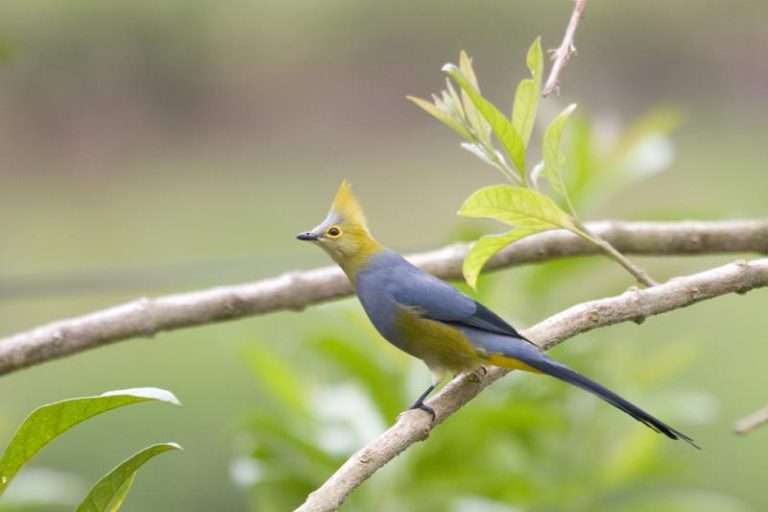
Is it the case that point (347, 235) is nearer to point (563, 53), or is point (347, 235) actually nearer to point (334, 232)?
point (334, 232)

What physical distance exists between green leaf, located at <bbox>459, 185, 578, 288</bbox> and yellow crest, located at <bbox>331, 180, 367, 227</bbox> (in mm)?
216

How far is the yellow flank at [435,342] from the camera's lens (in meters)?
1.20

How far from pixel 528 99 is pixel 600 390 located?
28cm

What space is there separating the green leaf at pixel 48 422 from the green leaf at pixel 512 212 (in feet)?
1.21

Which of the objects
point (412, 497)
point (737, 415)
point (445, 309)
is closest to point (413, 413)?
point (445, 309)

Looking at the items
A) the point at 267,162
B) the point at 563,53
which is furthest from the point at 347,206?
the point at 267,162

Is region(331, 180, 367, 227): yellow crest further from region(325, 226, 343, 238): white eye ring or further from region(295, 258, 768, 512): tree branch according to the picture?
region(295, 258, 768, 512): tree branch

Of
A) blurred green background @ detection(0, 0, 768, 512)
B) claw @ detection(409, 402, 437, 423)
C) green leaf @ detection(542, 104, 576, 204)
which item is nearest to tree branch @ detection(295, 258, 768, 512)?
claw @ detection(409, 402, 437, 423)

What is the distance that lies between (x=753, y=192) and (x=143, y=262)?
2.16 meters

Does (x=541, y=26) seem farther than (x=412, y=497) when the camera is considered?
Yes

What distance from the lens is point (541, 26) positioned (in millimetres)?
3949

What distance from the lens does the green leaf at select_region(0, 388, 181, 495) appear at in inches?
29.6

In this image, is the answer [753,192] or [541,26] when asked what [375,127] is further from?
[753,192]

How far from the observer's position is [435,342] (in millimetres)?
1228
